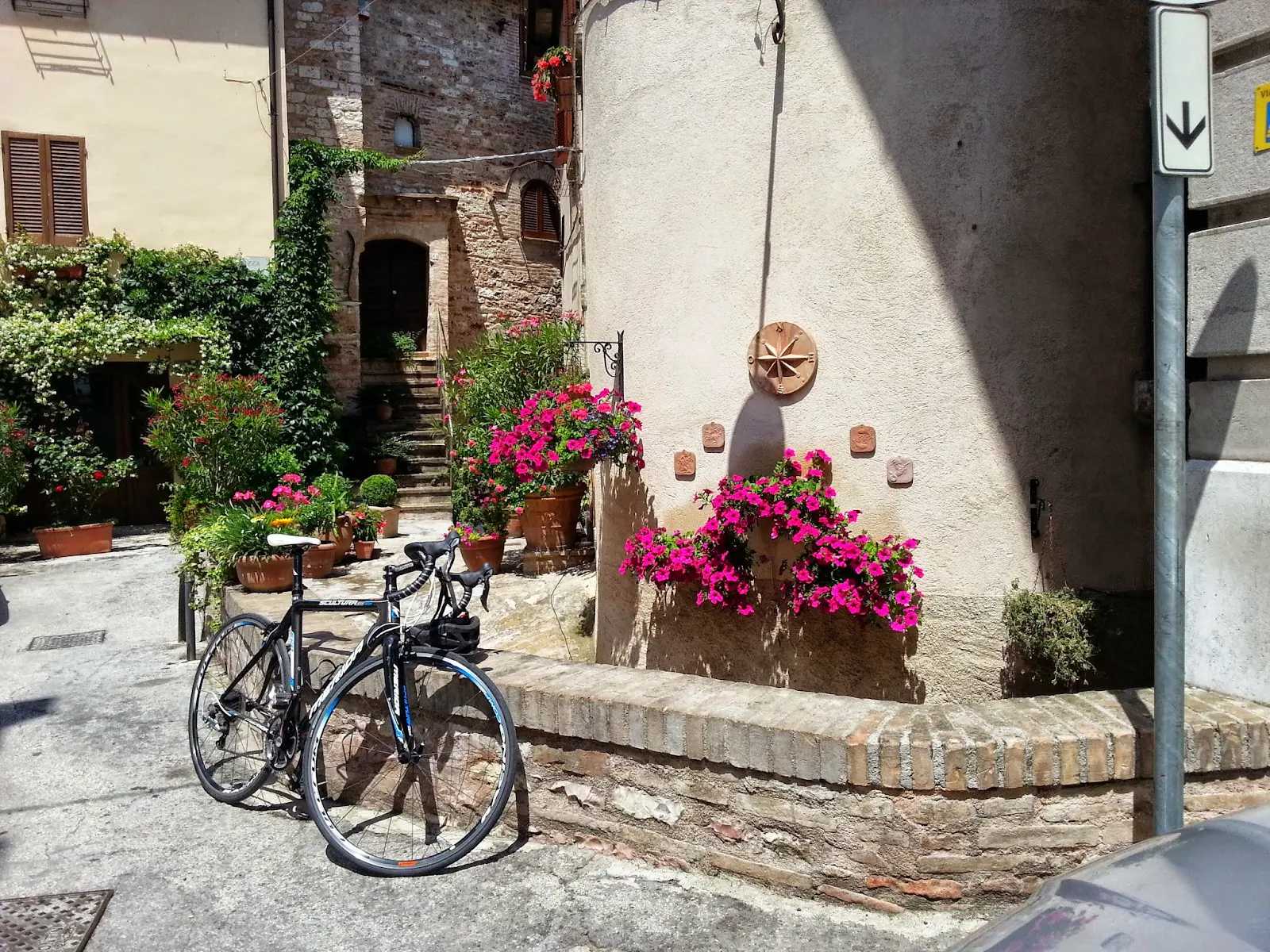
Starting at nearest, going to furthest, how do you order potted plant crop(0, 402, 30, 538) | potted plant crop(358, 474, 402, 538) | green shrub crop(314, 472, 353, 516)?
green shrub crop(314, 472, 353, 516)
potted plant crop(0, 402, 30, 538)
potted plant crop(358, 474, 402, 538)

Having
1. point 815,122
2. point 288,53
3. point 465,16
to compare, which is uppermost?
point 465,16

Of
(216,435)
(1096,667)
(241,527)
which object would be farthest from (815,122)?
(216,435)

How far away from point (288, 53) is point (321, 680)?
628 inches

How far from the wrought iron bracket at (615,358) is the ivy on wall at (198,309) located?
10.5 meters

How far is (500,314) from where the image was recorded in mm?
20375

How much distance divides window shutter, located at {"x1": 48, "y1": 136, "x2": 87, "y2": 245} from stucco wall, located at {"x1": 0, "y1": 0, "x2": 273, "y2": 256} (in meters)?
0.13

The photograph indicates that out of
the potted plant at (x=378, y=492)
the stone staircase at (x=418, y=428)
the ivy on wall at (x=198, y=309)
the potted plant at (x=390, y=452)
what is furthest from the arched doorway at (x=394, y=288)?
the potted plant at (x=378, y=492)

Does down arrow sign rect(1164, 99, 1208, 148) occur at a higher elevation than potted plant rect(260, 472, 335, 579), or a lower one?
higher

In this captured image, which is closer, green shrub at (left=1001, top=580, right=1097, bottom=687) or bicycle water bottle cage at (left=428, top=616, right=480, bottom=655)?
bicycle water bottle cage at (left=428, top=616, right=480, bottom=655)

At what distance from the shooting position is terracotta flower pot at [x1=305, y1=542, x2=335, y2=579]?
8344mm

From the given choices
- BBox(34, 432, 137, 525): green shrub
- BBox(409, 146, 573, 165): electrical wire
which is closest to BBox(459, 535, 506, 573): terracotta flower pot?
BBox(34, 432, 137, 525): green shrub

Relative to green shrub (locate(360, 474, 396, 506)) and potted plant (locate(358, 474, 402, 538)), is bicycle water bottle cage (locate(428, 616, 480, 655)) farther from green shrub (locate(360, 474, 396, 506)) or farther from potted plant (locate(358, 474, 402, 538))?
green shrub (locate(360, 474, 396, 506))

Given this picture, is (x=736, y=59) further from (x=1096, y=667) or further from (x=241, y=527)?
(x=241, y=527)

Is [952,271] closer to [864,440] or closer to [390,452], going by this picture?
[864,440]
